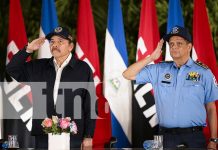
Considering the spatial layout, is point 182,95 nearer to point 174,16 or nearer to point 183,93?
point 183,93

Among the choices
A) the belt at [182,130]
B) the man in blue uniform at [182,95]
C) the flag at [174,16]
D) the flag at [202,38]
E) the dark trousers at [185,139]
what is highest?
the flag at [174,16]

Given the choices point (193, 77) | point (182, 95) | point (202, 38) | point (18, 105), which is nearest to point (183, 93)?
point (182, 95)

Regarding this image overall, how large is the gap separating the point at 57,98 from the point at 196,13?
7.82 feet

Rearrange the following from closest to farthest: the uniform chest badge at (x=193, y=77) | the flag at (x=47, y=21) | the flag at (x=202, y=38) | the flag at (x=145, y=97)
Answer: the uniform chest badge at (x=193, y=77), the flag at (x=202, y=38), the flag at (x=145, y=97), the flag at (x=47, y=21)

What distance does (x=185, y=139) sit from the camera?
4375 mm

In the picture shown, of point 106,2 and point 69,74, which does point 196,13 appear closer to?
point 106,2

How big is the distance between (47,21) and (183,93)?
2424 millimetres

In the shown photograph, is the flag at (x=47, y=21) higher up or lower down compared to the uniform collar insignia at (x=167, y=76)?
higher up

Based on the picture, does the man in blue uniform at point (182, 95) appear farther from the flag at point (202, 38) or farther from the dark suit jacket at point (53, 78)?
the flag at point (202, 38)

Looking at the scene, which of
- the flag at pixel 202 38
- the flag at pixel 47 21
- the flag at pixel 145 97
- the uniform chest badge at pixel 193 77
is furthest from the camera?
the flag at pixel 47 21

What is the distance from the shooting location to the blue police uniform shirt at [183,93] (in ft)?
14.6

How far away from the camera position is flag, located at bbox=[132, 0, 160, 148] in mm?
6270

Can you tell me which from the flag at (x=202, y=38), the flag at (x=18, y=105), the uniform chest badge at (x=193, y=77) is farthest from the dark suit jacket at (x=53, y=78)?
the flag at (x=202, y=38)

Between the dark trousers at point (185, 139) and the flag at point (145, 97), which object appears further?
the flag at point (145, 97)
